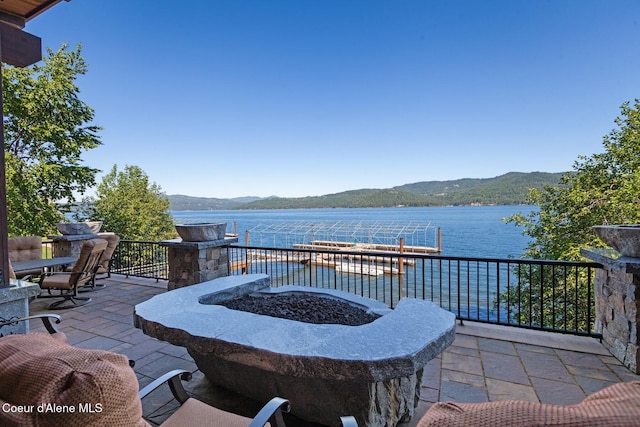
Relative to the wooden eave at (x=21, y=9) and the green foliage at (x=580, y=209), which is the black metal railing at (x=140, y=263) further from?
the green foliage at (x=580, y=209)

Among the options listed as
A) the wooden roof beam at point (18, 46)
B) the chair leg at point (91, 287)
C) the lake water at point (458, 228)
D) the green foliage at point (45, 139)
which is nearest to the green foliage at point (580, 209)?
the lake water at point (458, 228)

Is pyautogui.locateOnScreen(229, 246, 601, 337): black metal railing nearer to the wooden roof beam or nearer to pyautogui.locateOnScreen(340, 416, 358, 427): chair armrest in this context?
pyautogui.locateOnScreen(340, 416, 358, 427): chair armrest

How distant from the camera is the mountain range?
2534 cm

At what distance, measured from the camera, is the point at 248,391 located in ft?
6.81

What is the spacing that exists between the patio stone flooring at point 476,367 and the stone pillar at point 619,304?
12 centimetres

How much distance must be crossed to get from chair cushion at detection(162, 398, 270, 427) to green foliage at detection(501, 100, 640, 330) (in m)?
6.99

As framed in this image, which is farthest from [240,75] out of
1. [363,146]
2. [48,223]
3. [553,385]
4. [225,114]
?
[363,146]

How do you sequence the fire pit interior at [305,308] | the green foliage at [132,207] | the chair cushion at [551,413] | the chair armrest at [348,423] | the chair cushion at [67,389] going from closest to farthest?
1. the chair cushion at [551,413]
2. the chair cushion at [67,389]
3. the chair armrest at [348,423]
4. the fire pit interior at [305,308]
5. the green foliage at [132,207]

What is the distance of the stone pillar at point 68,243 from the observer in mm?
6074

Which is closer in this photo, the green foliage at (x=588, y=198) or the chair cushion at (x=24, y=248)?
the chair cushion at (x=24, y=248)

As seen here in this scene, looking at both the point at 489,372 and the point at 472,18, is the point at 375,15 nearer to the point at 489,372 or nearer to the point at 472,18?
the point at 472,18

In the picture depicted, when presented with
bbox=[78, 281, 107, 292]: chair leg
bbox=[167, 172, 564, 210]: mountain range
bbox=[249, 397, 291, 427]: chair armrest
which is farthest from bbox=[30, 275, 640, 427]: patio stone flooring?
bbox=[167, 172, 564, 210]: mountain range

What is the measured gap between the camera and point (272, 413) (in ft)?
3.87

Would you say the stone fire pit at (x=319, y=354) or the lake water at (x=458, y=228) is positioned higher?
the stone fire pit at (x=319, y=354)
